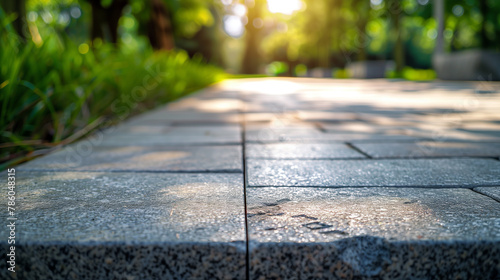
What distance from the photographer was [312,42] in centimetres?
3203

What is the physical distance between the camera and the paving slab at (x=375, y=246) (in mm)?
908

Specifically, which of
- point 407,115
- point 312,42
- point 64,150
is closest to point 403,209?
point 64,150

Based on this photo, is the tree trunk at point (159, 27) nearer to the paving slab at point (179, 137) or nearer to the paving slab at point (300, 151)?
the paving slab at point (179, 137)

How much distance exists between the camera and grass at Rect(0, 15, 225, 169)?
212 cm

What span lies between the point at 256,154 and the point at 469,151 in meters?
1.11

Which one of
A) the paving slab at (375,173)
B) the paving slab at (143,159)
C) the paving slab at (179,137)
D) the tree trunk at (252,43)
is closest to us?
the paving slab at (375,173)

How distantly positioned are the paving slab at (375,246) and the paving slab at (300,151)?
92 cm

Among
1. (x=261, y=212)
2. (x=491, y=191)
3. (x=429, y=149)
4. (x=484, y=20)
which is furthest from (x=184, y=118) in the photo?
(x=484, y=20)

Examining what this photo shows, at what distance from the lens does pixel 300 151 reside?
7.06ft

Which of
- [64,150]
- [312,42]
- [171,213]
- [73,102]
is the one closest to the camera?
[171,213]

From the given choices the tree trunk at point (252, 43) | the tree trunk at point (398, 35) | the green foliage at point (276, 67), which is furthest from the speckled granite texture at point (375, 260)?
the green foliage at point (276, 67)

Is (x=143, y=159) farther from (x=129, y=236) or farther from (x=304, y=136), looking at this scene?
(x=304, y=136)

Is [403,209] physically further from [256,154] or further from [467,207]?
[256,154]

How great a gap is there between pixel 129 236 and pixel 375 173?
1.05 meters
